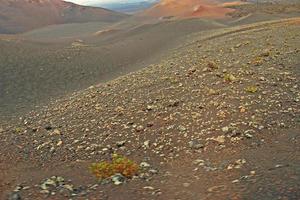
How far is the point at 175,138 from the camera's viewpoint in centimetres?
1287

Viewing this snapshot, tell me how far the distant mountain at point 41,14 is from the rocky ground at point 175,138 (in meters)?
81.3

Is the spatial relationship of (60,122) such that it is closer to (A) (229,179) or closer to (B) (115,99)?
(B) (115,99)

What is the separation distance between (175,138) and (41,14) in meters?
108

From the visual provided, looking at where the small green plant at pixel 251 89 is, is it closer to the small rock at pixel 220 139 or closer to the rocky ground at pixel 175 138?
the rocky ground at pixel 175 138

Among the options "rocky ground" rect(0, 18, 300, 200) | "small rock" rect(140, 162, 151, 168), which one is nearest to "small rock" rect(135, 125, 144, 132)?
"rocky ground" rect(0, 18, 300, 200)

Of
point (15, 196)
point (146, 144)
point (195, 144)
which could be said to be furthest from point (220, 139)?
point (15, 196)

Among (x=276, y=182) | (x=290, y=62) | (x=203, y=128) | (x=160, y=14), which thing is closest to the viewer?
(x=276, y=182)

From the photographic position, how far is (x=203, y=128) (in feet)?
43.1

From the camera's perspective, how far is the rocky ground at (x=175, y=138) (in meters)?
9.68

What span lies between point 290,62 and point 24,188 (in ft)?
44.6

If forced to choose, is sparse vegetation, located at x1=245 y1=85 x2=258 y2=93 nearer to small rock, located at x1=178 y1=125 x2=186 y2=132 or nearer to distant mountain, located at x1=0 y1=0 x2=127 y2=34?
small rock, located at x1=178 y1=125 x2=186 y2=132

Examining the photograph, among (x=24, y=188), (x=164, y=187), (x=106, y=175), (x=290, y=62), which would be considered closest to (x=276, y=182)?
(x=164, y=187)

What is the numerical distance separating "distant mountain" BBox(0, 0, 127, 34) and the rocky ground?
81.3 meters

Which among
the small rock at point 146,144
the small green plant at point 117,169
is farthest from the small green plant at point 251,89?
the small green plant at point 117,169
